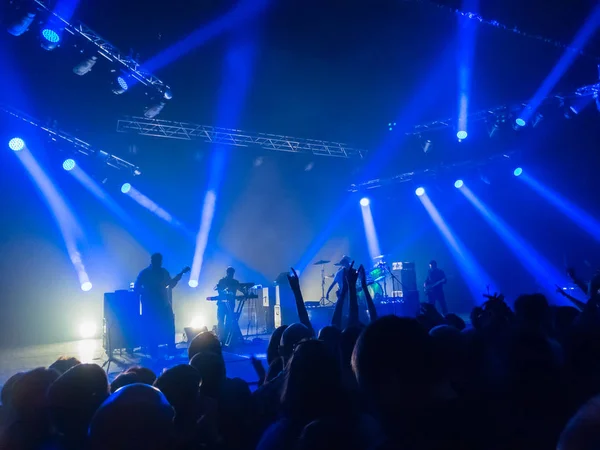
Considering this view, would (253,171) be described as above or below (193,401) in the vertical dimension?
above

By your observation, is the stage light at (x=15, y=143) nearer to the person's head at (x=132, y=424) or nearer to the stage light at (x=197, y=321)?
the stage light at (x=197, y=321)

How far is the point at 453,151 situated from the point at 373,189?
3725mm

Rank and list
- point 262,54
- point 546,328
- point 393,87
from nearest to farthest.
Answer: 1. point 546,328
2. point 262,54
3. point 393,87

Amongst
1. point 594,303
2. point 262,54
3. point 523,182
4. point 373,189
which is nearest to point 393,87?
point 262,54

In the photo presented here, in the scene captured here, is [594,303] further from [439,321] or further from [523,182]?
[523,182]

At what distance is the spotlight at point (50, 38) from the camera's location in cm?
677

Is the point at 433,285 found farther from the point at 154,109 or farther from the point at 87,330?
the point at 87,330

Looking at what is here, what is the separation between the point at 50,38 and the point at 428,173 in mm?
11770

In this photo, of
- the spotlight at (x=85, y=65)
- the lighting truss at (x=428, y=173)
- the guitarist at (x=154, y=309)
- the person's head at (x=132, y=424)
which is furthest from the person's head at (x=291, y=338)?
the lighting truss at (x=428, y=173)

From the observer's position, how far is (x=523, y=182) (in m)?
15.7

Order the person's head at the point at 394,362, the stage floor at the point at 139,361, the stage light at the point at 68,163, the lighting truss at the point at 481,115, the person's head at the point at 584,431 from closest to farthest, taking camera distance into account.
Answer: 1. the person's head at the point at 584,431
2. the person's head at the point at 394,362
3. the stage floor at the point at 139,361
4. the lighting truss at the point at 481,115
5. the stage light at the point at 68,163

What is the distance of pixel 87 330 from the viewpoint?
12609 mm

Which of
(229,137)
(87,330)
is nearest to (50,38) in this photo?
(229,137)

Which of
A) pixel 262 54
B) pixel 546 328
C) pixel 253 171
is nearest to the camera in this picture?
pixel 546 328
